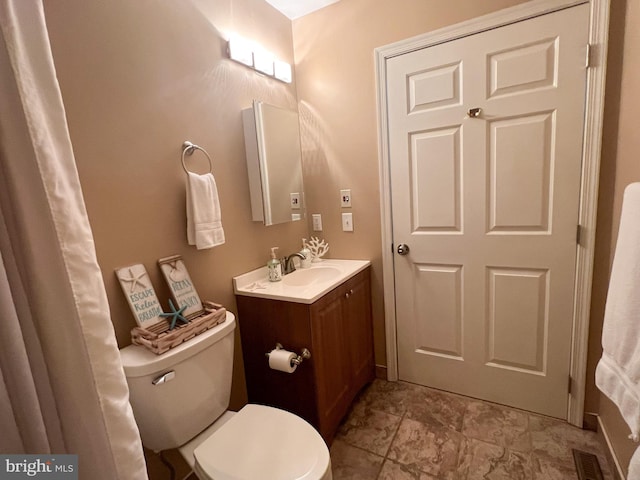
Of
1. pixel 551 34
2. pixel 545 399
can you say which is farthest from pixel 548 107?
pixel 545 399

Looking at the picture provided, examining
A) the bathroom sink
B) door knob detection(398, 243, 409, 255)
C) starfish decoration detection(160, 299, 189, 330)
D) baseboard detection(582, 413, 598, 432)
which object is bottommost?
baseboard detection(582, 413, 598, 432)

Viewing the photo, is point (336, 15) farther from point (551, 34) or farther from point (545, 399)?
point (545, 399)

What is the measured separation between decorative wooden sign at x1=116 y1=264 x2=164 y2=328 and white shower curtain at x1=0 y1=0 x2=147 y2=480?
54 cm

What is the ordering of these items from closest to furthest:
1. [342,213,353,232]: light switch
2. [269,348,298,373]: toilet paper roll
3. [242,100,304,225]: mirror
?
[269,348,298,373]: toilet paper roll
[242,100,304,225]: mirror
[342,213,353,232]: light switch

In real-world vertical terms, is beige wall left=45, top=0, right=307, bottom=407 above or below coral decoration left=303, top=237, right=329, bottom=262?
above

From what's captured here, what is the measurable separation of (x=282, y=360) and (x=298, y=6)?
6.66ft

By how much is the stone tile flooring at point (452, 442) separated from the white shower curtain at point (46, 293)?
4.00 ft

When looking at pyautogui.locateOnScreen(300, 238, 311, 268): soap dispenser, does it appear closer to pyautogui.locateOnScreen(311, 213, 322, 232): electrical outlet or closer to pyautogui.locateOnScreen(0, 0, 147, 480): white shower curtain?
pyautogui.locateOnScreen(311, 213, 322, 232): electrical outlet

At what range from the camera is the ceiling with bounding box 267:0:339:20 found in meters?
1.84

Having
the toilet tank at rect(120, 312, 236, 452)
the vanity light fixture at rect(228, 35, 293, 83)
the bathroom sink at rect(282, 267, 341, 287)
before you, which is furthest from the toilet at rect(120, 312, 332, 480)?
the vanity light fixture at rect(228, 35, 293, 83)

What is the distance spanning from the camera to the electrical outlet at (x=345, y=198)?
6.59ft

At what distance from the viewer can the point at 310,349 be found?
1417 mm

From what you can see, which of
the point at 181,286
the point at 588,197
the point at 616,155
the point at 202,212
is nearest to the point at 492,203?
the point at 588,197

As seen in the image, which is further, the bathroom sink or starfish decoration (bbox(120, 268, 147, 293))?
the bathroom sink
